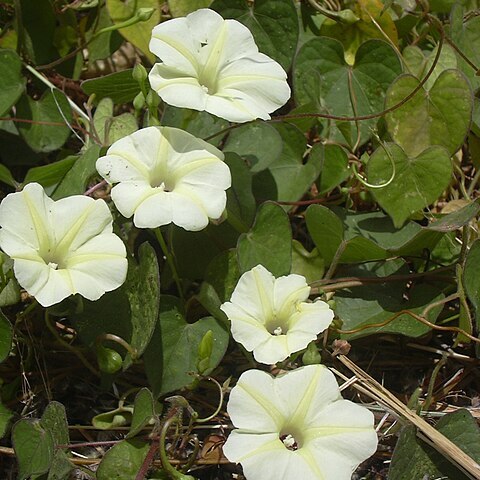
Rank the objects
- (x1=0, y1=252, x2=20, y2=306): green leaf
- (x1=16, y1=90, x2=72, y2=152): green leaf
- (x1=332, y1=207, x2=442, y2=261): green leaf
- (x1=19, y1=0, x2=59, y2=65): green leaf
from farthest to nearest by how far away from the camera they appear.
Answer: (x1=19, y1=0, x2=59, y2=65): green leaf → (x1=16, y1=90, x2=72, y2=152): green leaf → (x1=332, y1=207, x2=442, y2=261): green leaf → (x1=0, y1=252, x2=20, y2=306): green leaf

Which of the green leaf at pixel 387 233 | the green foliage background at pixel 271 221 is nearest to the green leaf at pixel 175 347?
the green foliage background at pixel 271 221

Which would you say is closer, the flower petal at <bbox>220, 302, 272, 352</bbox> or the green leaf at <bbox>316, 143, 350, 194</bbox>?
the flower petal at <bbox>220, 302, 272, 352</bbox>

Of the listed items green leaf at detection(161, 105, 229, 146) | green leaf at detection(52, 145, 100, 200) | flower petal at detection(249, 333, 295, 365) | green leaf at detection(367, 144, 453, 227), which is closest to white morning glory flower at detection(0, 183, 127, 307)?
green leaf at detection(52, 145, 100, 200)

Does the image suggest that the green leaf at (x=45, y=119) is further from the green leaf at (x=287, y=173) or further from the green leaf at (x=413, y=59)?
the green leaf at (x=413, y=59)

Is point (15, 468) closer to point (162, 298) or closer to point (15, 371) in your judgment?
point (15, 371)

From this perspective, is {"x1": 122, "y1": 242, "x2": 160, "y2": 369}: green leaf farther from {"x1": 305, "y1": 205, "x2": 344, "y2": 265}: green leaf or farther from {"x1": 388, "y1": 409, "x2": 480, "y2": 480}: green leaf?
{"x1": 388, "y1": 409, "x2": 480, "y2": 480}: green leaf

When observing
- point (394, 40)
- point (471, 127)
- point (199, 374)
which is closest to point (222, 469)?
point (199, 374)
